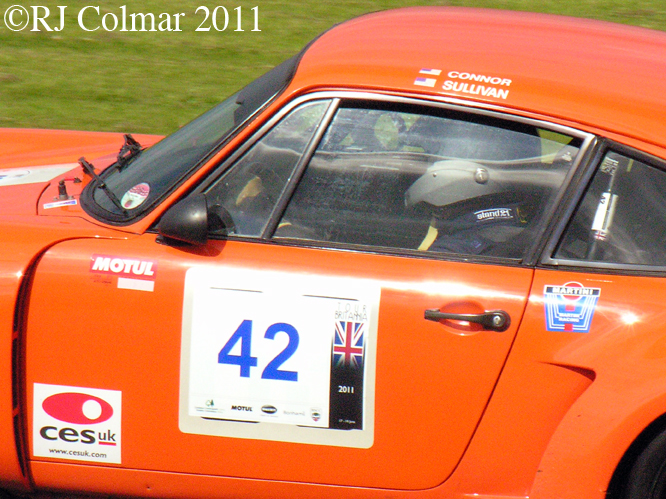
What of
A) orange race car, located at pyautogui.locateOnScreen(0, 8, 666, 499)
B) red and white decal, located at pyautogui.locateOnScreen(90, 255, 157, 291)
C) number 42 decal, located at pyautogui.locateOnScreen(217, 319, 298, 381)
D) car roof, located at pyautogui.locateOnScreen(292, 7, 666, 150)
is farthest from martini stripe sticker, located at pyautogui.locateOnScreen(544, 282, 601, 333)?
red and white decal, located at pyautogui.locateOnScreen(90, 255, 157, 291)

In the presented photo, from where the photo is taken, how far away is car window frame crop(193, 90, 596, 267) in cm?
239

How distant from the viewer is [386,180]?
2.51 m

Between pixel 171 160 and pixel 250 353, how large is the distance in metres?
0.76

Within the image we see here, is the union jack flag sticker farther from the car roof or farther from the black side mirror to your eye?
the car roof

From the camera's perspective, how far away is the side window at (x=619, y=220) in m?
2.36

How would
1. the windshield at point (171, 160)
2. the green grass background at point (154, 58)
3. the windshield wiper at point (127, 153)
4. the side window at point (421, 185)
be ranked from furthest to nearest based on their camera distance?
the green grass background at point (154, 58)
the windshield wiper at point (127, 153)
the windshield at point (171, 160)
the side window at point (421, 185)

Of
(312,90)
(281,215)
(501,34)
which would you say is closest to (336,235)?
(281,215)

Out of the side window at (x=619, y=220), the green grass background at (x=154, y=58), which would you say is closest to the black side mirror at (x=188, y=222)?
the side window at (x=619, y=220)

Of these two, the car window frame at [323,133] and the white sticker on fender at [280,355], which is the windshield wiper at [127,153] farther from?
the white sticker on fender at [280,355]

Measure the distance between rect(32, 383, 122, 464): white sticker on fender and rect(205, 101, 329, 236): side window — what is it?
0.61 m

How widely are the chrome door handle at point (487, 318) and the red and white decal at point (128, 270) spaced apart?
81 cm

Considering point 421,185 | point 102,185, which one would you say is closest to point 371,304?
point 421,185

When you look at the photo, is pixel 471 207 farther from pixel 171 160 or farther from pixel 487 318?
pixel 171 160

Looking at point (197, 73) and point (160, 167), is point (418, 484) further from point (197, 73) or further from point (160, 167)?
point (197, 73)
